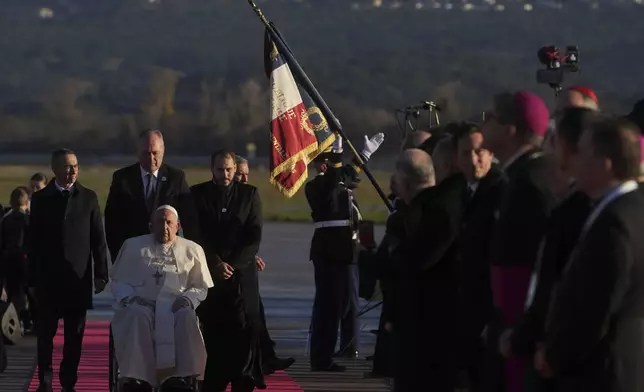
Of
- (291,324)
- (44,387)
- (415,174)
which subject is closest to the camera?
(415,174)

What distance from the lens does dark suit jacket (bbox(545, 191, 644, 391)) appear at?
5.30 m

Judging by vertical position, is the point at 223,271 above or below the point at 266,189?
below

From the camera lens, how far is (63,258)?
1091 centimetres

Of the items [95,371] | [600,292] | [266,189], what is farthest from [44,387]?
[266,189]

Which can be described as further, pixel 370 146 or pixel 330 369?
pixel 330 369

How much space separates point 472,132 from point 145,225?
11.9ft

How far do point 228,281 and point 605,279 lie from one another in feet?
17.3

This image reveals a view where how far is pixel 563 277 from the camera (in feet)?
17.9

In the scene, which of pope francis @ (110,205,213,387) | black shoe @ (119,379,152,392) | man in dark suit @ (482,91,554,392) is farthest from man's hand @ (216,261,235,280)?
man in dark suit @ (482,91,554,392)

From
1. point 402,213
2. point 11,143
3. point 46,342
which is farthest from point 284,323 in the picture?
point 11,143

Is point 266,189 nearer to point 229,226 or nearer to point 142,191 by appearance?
point 142,191

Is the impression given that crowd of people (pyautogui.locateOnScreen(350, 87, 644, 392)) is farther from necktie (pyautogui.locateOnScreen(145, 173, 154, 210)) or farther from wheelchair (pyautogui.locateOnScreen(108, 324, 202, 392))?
necktie (pyautogui.locateOnScreen(145, 173, 154, 210))

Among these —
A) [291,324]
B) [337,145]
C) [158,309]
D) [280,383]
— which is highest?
[337,145]

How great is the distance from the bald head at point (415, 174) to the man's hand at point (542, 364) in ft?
6.28
